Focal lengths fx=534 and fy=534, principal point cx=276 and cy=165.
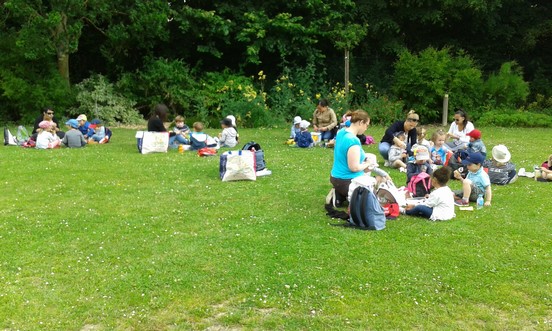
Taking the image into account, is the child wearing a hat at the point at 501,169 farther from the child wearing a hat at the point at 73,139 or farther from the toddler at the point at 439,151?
the child wearing a hat at the point at 73,139

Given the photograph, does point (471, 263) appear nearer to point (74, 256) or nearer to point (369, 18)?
point (74, 256)

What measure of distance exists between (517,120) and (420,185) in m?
12.5

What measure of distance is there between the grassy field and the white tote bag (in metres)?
3.69

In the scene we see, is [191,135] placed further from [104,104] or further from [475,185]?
[104,104]

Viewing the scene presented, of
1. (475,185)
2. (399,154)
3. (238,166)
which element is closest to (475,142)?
(399,154)

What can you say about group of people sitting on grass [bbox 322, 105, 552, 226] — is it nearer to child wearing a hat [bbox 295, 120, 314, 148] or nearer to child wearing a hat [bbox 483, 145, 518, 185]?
child wearing a hat [bbox 483, 145, 518, 185]

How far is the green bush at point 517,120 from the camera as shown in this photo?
18.7 m

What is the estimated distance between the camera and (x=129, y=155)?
12.5 m

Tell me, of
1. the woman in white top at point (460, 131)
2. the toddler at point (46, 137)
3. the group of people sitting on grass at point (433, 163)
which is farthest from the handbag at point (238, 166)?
the toddler at point (46, 137)

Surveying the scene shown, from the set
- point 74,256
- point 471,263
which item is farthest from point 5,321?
point 471,263

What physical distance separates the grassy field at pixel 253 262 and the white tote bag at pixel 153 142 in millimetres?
3691

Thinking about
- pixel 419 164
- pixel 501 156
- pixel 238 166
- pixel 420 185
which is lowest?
pixel 420 185

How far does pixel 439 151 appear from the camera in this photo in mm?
10453

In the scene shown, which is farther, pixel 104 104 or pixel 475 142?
pixel 104 104
